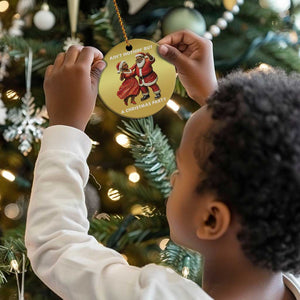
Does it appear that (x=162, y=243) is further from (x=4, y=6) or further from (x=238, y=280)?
(x=4, y=6)

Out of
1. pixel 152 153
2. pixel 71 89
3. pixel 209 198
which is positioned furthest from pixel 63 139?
pixel 152 153

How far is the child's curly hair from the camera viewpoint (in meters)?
0.54

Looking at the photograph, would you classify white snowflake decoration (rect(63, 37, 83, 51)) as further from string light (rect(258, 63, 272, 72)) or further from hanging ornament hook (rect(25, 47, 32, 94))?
string light (rect(258, 63, 272, 72))

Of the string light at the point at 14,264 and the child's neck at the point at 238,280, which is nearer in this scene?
the child's neck at the point at 238,280

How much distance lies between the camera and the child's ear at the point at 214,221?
0.57 metres

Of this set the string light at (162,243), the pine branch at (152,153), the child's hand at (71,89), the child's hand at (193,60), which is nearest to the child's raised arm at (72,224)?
the child's hand at (71,89)

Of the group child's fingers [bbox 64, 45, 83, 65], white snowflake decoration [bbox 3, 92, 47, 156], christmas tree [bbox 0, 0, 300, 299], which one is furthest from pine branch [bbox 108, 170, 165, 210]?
child's fingers [bbox 64, 45, 83, 65]

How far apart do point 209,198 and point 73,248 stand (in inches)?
6.0

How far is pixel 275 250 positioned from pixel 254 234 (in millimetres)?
28

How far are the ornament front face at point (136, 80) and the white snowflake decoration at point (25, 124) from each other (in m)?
0.28

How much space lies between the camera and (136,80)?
73cm

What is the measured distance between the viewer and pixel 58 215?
0.62 m

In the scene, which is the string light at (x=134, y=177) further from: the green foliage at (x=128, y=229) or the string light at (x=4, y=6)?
the string light at (x=4, y=6)

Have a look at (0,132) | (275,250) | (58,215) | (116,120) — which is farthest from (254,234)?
(0,132)
